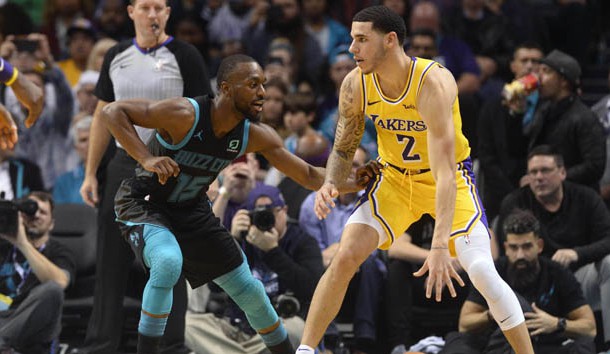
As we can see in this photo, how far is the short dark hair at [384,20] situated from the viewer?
5.87 meters

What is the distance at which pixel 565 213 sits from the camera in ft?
26.7

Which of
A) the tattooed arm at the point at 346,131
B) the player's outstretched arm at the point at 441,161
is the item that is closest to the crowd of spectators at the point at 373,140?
the tattooed arm at the point at 346,131

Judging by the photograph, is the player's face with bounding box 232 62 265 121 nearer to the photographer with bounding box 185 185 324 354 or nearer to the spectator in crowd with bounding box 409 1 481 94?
the photographer with bounding box 185 185 324 354

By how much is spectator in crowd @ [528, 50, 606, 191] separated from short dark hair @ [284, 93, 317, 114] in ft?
6.15

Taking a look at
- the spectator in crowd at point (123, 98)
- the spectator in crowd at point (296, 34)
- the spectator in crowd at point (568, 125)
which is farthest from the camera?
the spectator in crowd at point (296, 34)

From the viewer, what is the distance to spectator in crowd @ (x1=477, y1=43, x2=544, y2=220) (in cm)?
884

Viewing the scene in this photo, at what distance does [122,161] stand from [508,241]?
105 inches

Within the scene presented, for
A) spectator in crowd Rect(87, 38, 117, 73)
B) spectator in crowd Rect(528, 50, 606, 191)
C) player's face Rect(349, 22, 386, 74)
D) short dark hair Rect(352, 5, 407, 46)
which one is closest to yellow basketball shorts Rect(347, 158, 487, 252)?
player's face Rect(349, 22, 386, 74)

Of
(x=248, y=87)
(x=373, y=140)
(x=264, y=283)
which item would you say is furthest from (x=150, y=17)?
(x=373, y=140)

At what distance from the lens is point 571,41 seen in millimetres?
11109

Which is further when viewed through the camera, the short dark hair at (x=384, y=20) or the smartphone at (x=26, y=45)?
the smartphone at (x=26, y=45)

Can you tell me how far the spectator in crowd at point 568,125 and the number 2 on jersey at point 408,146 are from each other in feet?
9.30

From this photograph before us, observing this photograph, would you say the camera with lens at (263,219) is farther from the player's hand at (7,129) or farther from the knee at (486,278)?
the knee at (486,278)

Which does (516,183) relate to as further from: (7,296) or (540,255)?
(7,296)
